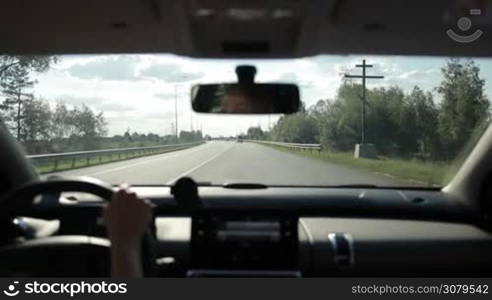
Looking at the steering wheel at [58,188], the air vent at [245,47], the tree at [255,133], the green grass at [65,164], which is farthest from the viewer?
the tree at [255,133]

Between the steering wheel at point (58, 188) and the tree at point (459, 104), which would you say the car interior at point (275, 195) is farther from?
the steering wheel at point (58, 188)

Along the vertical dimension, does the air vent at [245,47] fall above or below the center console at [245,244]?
above

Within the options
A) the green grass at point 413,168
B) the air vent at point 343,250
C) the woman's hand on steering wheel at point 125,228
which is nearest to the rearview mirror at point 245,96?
the air vent at point 343,250

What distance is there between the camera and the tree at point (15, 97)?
4.83 m

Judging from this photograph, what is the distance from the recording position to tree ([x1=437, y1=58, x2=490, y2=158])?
5180 millimetres

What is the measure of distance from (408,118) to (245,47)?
5.23 ft

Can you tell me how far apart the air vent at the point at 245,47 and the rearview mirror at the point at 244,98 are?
0.43 meters

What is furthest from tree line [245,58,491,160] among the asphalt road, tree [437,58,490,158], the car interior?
the asphalt road

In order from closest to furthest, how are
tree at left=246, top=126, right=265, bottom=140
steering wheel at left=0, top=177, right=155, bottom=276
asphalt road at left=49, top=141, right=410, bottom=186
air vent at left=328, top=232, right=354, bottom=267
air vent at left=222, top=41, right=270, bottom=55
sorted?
steering wheel at left=0, top=177, right=155, bottom=276 < air vent at left=222, top=41, right=270, bottom=55 < air vent at left=328, top=232, right=354, bottom=267 < tree at left=246, top=126, right=265, bottom=140 < asphalt road at left=49, top=141, right=410, bottom=186

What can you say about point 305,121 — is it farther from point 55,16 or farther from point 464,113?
point 55,16

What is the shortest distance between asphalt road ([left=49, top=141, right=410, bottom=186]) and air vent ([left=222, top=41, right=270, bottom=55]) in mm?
1502

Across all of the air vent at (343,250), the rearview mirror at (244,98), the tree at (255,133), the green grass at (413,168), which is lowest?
the air vent at (343,250)

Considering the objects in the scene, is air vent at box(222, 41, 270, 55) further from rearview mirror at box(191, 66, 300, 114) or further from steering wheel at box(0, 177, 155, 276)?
steering wheel at box(0, 177, 155, 276)

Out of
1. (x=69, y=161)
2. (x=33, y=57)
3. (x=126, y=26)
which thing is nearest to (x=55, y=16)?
(x=126, y=26)
